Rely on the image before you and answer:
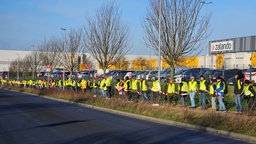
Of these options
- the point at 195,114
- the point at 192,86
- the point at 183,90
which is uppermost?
the point at 192,86

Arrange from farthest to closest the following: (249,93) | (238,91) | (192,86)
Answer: (192,86)
(238,91)
(249,93)

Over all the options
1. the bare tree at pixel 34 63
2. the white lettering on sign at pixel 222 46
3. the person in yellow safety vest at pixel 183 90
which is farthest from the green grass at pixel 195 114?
the bare tree at pixel 34 63

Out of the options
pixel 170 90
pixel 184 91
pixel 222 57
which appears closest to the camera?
pixel 184 91

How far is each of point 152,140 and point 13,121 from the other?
6.50 metres

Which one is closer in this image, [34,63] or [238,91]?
[238,91]

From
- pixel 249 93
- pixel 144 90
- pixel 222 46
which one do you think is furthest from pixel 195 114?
pixel 222 46

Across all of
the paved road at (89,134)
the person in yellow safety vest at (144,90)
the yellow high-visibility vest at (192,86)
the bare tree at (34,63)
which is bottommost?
the paved road at (89,134)

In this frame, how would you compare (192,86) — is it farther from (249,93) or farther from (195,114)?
(195,114)

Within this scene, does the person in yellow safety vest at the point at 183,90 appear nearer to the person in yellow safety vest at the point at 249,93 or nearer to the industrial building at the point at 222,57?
the industrial building at the point at 222,57

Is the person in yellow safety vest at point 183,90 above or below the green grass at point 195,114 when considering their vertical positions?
above

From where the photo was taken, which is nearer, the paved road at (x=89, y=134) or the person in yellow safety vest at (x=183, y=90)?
the paved road at (x=89, y=134)

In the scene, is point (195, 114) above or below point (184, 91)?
below

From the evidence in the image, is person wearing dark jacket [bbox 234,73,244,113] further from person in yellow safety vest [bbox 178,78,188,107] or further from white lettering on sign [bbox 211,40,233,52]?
white lettering on sign [bbox 211,40,233,52]

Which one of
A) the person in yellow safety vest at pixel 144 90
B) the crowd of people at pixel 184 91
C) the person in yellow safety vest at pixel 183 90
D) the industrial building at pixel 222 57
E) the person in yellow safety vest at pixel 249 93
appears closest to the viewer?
the person in yellow safety vest at pixel 249 93
